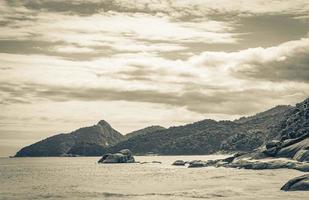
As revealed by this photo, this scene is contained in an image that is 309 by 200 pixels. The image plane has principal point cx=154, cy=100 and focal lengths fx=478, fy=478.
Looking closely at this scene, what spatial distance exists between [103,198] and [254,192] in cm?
2343

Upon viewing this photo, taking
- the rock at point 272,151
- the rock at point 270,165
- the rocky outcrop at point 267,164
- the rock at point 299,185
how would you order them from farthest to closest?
1. the rock at point 272,151
2. the rocky outcrop at point 267,164
3. the rock at point 270,165
4. the rock at point 299,185

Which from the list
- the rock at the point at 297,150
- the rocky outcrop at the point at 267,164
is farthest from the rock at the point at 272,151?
the rocky outcrop at the point at 267,164

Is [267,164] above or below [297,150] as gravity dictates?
below

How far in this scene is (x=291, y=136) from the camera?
16425 cm

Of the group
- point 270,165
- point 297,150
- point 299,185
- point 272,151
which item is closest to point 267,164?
point 270,165

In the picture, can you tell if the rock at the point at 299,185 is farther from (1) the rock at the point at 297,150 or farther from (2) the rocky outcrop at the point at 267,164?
(1) the rock at the point at 297,150

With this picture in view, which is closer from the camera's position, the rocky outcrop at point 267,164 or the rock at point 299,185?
the rock at point 299,185

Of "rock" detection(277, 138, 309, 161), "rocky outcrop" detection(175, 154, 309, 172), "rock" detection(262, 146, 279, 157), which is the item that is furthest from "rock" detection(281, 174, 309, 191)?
"rock" detection(262, 146, 279, 157)

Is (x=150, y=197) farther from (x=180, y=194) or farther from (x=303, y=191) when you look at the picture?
(x=303, y=191)

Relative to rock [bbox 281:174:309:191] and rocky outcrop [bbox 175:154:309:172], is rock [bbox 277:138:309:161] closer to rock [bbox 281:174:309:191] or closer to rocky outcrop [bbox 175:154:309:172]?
rocky outcrop [bbox 175:154:309:172]

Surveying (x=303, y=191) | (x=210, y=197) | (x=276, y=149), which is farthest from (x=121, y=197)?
(x=276, y=149)

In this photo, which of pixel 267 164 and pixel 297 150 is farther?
pixel 297 150

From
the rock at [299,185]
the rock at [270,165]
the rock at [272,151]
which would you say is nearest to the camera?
the rock at [299,185]

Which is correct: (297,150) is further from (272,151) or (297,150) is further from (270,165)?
(270,165)
